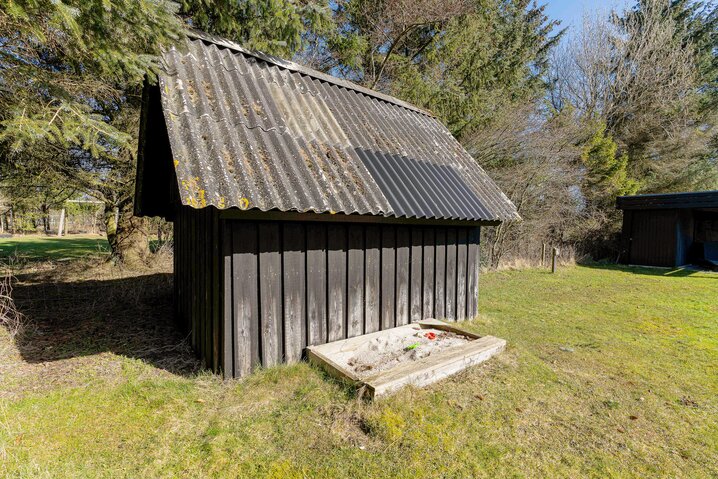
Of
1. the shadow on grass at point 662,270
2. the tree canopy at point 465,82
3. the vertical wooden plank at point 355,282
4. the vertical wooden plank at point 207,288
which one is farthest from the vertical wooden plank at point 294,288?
the shadow on grass at point 662,270

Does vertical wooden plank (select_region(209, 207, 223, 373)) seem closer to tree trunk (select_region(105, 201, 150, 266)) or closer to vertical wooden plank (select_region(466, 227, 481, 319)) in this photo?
vertical wooden plank (select_region(466, 227, 481, 319))

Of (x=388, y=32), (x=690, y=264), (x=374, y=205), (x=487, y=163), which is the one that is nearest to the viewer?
(x=374, y=205)

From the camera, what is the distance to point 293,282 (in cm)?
386

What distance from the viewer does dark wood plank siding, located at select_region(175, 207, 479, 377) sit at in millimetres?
3496

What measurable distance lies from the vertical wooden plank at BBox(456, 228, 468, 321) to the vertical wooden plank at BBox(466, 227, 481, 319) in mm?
114

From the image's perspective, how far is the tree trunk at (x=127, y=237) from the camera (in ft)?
32.4

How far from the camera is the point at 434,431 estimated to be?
113 inches

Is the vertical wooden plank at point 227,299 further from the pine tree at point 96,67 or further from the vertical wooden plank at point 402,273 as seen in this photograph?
the vertical wooden plank at point 402,273

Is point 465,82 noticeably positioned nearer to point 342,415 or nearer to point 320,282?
point 320,282

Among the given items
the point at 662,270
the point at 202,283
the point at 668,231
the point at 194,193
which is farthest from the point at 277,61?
the point at 668,231

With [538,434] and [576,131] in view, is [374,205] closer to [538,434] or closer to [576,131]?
[538,434]

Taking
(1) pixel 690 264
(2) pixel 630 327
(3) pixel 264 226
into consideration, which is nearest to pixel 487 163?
(2) pixel 630 327

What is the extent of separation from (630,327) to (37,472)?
779 centimetres

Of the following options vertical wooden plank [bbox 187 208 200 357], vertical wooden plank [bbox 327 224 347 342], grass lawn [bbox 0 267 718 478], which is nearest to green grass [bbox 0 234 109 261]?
vertical wooden plank [bbox 187 208 200 357]
